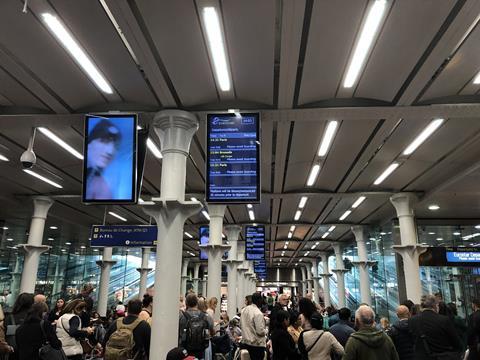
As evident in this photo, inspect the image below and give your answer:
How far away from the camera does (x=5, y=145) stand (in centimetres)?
940

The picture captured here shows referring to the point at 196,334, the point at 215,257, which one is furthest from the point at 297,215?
the point at 196,334

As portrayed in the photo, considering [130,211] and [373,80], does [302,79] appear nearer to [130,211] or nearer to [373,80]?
[373,80]

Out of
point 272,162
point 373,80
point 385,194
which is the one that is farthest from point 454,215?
point 373,80

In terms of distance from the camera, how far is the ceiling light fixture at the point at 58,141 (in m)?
8.68

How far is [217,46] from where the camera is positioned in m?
5.62

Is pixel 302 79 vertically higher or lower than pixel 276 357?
higher

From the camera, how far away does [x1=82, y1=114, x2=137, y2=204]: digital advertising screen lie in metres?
6.34

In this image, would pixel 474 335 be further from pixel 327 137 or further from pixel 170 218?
pixel 170 218

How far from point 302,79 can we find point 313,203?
32.2ft

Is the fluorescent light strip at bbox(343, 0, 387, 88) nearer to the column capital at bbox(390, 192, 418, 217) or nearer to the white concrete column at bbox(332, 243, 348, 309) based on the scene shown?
the column capital at bbox(390, 192, 418, 217)

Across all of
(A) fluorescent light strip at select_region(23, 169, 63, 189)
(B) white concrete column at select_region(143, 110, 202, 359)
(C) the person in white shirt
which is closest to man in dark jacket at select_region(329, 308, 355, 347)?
(C) the person in white shirt

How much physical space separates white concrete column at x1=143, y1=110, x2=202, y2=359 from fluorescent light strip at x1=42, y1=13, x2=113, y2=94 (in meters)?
1.12

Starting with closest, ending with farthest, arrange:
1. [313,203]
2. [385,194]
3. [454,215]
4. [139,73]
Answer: [139,73]
[385,194]
[313,203]
[454,215]

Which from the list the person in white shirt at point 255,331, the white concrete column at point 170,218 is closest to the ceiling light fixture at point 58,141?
the white concrete column at point 170,218
